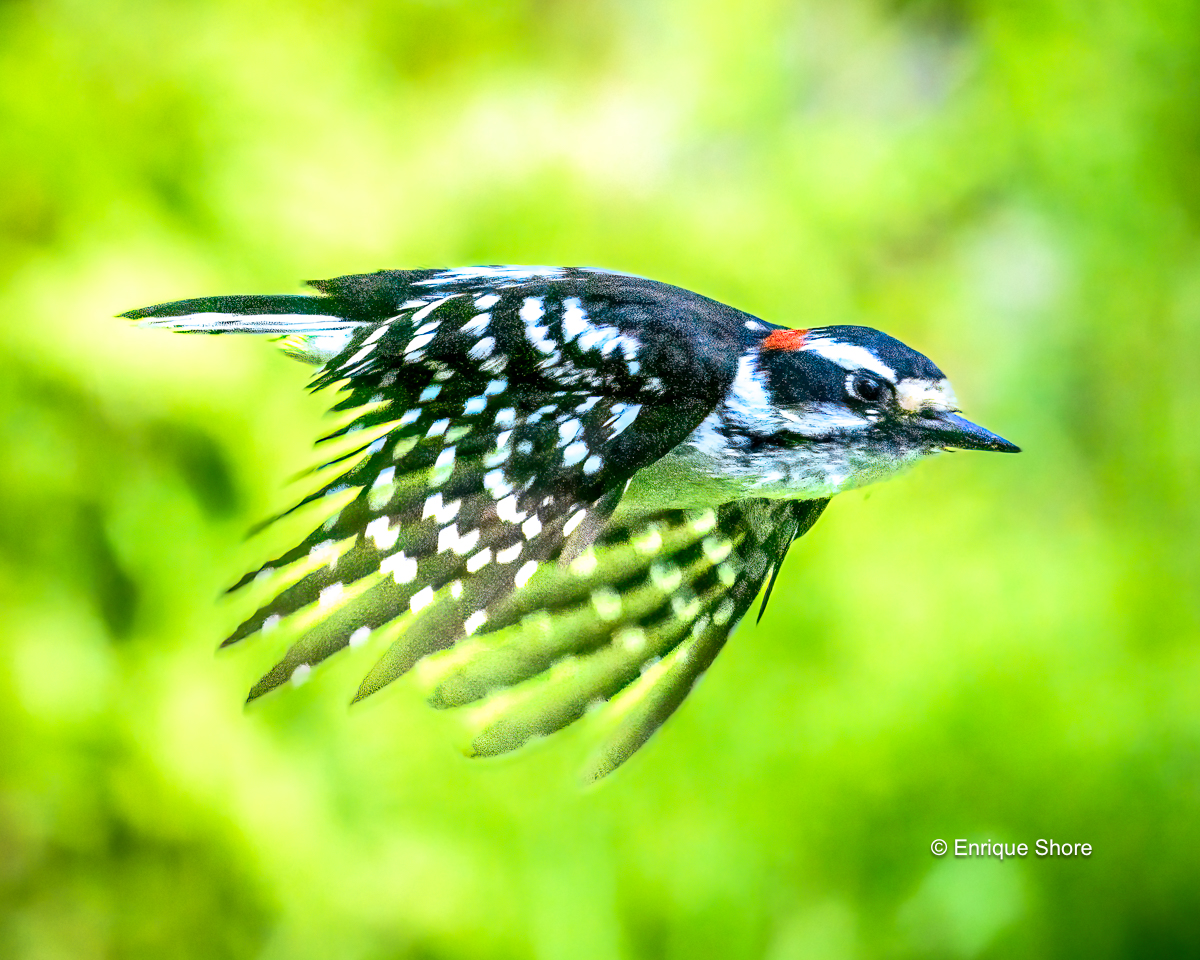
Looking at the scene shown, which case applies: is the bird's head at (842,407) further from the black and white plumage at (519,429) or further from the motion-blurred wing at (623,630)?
the motion-blurred wing at (623,630)

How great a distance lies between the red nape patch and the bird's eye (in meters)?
0.03

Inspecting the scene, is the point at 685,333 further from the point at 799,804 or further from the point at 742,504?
the point at 799,804

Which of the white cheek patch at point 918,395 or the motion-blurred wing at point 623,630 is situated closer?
the white cheek patch at point 918,395

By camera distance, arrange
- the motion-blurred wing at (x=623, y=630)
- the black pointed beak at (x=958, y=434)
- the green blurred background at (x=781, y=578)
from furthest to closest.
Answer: the green blurred background at (x=781, y=578) → the motion-blurred wing at (x=623, y=630) → the black pointed beak at (x=958, y=434)

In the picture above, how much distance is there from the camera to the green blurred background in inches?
59.7

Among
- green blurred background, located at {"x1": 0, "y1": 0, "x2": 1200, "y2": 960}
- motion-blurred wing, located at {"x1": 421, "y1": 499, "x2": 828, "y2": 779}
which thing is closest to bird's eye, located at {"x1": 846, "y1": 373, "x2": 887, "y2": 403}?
motion-blurred wing, located at {"x1": 421, "y1": 499, "x2": 828, "y2": 779}

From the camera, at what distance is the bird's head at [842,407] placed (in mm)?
420

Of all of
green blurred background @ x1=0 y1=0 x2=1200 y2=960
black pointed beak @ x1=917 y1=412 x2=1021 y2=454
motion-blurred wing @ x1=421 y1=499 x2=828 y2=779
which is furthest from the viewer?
green blurred background @ x1=0 y1=0 x2=1200 y2=960

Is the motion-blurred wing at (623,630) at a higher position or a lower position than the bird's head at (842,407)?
lower

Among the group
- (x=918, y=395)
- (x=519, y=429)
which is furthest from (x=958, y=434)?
(x=519, y=429)

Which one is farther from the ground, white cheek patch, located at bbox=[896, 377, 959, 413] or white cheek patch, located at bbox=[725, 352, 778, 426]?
white cheek patch, located at bbox=[725, 352, 778, 426]

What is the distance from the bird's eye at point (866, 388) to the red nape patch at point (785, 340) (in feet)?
0.09

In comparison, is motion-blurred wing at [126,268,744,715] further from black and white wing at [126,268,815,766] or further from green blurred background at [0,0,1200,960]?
green blurred background at [0,0,1200,960]

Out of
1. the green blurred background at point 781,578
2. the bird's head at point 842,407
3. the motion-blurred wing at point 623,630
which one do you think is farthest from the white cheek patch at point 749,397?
the green blurred background at point 781,578
